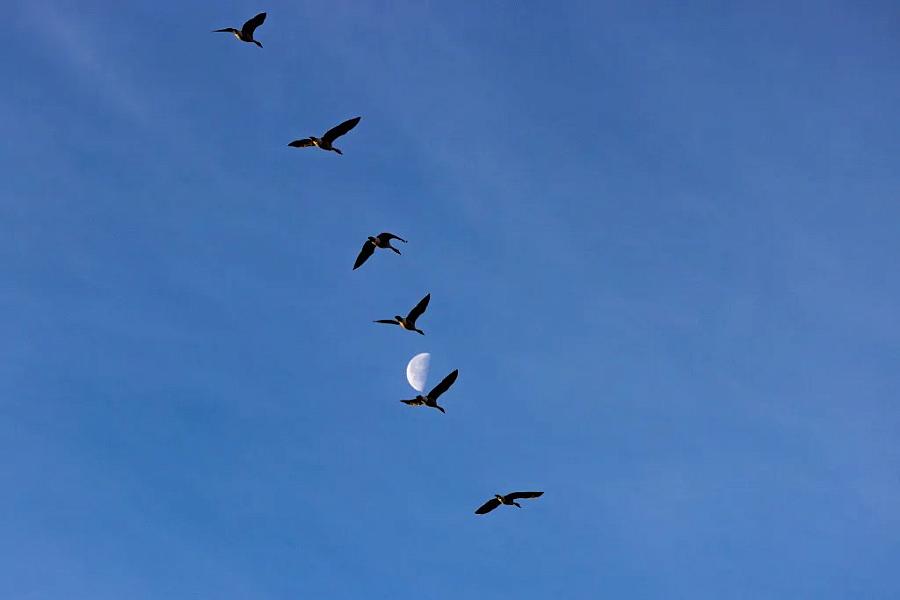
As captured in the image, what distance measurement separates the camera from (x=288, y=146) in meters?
47.0

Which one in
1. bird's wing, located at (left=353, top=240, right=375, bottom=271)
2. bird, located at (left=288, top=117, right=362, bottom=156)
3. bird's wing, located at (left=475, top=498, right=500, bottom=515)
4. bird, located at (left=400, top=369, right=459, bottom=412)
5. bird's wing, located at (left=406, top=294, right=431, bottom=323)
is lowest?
bird's wing, located at (left=475, top=498, right=500, bottom=515)

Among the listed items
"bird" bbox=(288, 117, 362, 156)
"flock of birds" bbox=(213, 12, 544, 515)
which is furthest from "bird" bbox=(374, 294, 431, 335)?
"bird" bbox=(288, 117, 362, 156)

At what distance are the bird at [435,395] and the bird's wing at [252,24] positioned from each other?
22.8 meters

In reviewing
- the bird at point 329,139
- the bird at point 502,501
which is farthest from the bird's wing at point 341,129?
the bird at point 502,501

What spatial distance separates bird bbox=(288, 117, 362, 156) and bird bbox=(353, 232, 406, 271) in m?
5.74

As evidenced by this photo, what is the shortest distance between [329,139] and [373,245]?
6597 mm

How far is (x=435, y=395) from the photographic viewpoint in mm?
46625

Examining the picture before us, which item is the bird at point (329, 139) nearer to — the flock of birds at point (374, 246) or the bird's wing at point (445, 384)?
the flock of birds at point (374, 246)

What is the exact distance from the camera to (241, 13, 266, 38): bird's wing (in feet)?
153

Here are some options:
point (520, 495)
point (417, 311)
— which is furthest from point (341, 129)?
point (520, 495)

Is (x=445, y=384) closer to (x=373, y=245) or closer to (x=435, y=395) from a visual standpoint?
(x=435, y=395)

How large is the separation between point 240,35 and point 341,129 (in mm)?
8196

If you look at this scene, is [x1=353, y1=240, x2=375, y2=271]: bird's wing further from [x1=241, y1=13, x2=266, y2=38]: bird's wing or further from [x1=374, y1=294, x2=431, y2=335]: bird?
[x1=241, y1=13, x2=266, y2=38]: bird's wing

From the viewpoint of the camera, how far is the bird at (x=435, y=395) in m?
45.8
